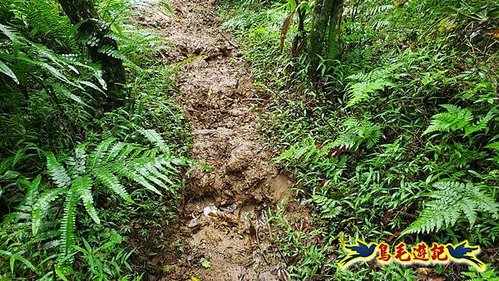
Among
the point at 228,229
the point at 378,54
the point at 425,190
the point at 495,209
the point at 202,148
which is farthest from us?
the point at 378,54

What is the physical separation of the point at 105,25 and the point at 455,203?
10.3 ft

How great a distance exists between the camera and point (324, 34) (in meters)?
3.87

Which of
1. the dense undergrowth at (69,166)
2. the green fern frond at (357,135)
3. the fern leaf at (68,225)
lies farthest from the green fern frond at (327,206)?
the fern leaf at (68,225)

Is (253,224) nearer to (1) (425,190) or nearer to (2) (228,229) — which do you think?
(2) (228,229)

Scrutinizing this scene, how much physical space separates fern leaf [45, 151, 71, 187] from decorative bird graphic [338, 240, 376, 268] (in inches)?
79.0

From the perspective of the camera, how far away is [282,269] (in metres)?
2.64

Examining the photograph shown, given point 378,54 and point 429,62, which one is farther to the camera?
point 378,54

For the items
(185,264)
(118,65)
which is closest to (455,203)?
(185,264)

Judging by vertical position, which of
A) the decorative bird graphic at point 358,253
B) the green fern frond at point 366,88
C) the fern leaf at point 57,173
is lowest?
the decorative bird graphic at point 358,253

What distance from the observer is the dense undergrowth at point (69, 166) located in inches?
83.9

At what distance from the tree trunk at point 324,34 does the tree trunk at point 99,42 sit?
212 centimetres

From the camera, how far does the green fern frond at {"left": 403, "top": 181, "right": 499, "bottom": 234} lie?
7.01 feet

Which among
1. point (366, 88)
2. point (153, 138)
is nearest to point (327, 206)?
point (366, 88)

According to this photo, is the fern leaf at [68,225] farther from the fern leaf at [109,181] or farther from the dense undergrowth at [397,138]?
the dense undergrowth at [397,138]
